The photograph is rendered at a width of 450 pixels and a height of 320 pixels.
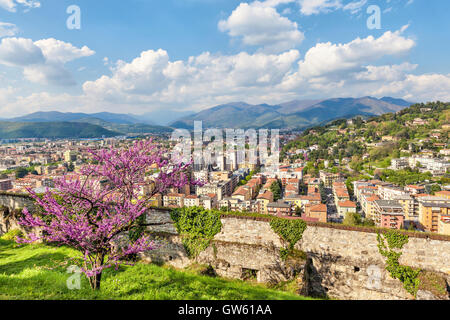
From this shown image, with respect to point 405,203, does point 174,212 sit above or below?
above

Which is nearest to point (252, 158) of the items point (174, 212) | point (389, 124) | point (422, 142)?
point (422, 142)

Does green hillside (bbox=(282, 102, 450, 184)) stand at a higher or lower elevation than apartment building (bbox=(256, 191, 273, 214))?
higher

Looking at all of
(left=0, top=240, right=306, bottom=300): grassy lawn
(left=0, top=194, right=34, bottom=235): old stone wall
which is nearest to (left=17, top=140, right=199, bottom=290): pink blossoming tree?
(left=0, top=240, right=306, bottom=300): grassy lawn

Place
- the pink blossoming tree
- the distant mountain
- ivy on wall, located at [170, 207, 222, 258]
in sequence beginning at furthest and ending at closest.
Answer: the distant mountain
ivy on wall, located at [170, 207, 222, 258]
the pink blossoming tree

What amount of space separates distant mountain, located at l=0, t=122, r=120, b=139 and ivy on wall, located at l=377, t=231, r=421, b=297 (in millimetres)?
201082

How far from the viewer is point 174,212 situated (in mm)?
8727

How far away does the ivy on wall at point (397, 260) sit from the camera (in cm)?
686

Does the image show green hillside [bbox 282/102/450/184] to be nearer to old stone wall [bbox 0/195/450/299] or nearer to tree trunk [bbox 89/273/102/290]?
old stone wall [bbox 0/195/450/299]

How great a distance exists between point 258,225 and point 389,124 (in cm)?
14168

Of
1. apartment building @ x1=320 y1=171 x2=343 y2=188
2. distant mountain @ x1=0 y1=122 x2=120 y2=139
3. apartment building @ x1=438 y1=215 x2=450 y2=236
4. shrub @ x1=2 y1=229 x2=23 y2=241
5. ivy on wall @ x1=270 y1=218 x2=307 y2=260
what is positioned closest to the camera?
ivy on wall @ x1=270 y1=218 x2=307 y2=260

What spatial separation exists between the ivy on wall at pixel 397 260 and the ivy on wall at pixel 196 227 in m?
4.99

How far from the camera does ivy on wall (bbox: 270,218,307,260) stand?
780 centimetres

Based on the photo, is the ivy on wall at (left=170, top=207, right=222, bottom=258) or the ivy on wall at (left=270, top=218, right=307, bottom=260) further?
the ivy on wall at (left=170, top=207, right=222, bottom=258)

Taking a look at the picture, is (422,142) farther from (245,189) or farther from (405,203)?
(245,189)
